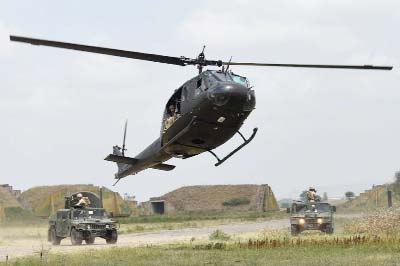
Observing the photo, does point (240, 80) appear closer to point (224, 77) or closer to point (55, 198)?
point (224, 77)

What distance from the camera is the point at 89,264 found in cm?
1747

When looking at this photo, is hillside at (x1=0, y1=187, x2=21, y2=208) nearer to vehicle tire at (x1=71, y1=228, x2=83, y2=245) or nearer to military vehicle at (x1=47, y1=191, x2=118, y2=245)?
military vehicle at (x1=47, y1=191, x2=118, y2=245)

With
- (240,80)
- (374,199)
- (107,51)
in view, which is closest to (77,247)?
(240,80)

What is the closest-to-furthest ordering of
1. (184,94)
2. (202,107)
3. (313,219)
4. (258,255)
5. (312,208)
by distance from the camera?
(202,107) → (258,255) → (184,94) → (313,219) → (312,208)

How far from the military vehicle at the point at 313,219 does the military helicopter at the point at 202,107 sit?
9.49 meters

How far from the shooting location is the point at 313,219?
97.1 feet

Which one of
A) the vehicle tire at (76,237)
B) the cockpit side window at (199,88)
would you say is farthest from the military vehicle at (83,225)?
the cockpit side window at (199,88)

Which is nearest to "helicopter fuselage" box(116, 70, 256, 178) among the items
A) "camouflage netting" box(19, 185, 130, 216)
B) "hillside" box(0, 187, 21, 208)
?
"hillside" box(0, 187, 21, 208)

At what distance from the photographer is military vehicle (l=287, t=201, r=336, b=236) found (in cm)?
2958

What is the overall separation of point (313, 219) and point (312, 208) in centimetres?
60

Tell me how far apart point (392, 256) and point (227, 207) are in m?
57.0

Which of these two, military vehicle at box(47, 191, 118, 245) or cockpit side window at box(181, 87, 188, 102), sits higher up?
cockpit side window at box(181, 87, 188, 102)

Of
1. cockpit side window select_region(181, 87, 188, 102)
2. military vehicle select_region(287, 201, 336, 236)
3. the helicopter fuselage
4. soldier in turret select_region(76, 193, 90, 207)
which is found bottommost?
military vehicle select_region(287, 201, 336, 236)

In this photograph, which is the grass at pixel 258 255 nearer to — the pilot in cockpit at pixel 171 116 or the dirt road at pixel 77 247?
the dirt road at pixel 77 247
